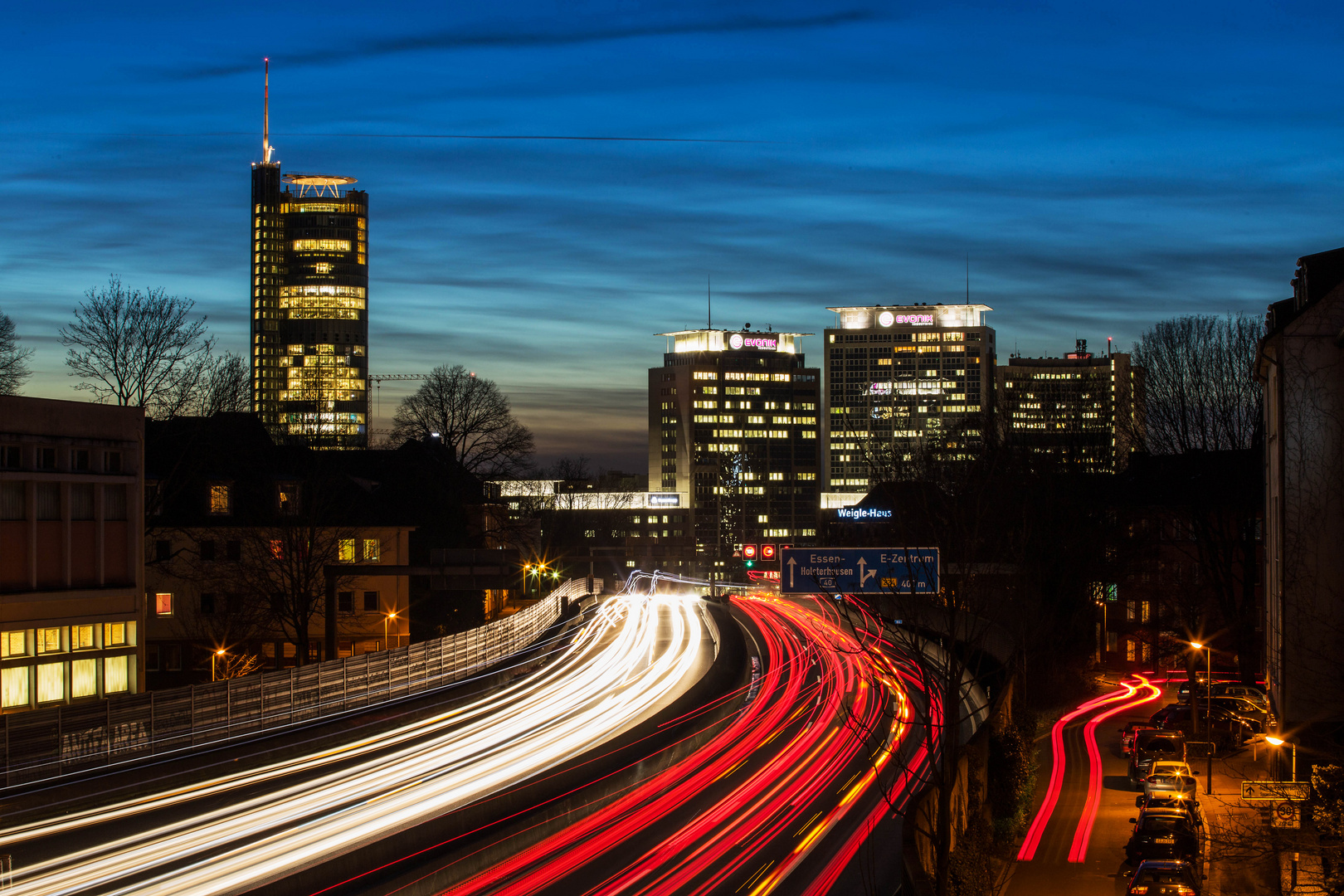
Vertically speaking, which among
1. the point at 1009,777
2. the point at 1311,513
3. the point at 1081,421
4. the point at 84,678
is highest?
the point at 1081,421

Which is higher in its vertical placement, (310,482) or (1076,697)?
(310,482)

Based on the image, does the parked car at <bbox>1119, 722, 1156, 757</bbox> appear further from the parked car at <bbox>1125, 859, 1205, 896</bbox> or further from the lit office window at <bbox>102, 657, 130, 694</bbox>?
the lit office window at <bbox>102, 657, 130, 694</bbox>

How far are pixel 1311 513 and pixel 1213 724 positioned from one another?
12.5 meters

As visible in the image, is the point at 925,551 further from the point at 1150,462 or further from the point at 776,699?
the point at 1150,462

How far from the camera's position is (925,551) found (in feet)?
121

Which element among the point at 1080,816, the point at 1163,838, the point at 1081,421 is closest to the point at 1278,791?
the point at 1163,838

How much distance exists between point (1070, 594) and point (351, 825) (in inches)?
1451

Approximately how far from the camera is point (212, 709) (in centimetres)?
3041

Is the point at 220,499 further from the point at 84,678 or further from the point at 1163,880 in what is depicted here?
the point at 1163,880

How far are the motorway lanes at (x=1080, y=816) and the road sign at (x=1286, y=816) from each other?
3168 mm

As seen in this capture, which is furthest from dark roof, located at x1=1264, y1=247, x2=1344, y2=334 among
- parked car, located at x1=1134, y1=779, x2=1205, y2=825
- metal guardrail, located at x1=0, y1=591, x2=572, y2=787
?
metal guardrail, located at x1=0, y1=591, x2=572, y2=787

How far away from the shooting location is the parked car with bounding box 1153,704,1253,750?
38.6m

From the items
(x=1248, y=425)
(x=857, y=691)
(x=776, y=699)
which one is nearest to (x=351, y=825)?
(x=776, y=699)

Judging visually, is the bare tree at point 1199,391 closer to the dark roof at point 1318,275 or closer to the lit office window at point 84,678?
the dark roof at point 1318,275
